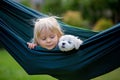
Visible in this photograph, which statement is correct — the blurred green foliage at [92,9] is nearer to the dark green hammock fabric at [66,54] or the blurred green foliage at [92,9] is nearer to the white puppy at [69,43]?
the dark green hammock fabric at [66,54]

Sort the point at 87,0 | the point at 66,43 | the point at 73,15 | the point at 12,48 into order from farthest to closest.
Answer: the point at 87,0
the point at 73,15
the point at 12,48
the point at 66,43

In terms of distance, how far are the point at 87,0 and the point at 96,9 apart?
0.45 meters

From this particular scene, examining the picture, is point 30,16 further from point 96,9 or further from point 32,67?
point 96,9

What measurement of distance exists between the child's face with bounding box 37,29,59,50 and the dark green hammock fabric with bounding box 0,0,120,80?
0.18ft

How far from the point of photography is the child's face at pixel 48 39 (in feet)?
13.5

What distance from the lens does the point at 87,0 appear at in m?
14.8

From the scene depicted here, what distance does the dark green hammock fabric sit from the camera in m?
3.97

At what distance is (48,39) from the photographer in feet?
13.6

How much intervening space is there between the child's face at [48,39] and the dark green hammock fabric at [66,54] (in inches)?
2.2

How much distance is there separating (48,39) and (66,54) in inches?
9.0

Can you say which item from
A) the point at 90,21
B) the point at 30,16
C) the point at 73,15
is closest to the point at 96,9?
the point at 90,21

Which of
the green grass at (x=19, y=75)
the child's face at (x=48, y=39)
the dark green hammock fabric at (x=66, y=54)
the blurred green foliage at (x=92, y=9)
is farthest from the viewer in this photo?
the blurred green foliage at (x=92, y=9)

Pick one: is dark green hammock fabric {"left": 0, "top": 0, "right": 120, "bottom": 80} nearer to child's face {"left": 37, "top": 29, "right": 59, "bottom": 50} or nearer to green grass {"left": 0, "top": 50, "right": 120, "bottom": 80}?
child's face {"left": 37, "top": 29, "right": 59, "bottom": 50}

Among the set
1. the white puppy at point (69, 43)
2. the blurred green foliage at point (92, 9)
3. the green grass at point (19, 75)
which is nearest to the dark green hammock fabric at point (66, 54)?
the white puppy at point (69, 43)
